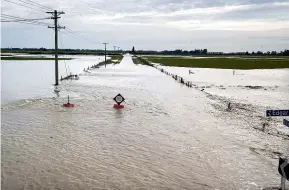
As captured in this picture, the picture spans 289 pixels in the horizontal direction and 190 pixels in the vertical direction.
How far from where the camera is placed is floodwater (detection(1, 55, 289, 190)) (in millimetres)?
10578

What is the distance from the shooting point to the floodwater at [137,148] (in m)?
10.6

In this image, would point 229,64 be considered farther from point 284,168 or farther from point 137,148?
point 284,168

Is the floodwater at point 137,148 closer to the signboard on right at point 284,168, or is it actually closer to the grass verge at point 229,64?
the signboard on right at point 284,168

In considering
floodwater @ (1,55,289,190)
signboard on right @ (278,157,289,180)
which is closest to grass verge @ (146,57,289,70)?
floodwater @ (1,55,289,190)

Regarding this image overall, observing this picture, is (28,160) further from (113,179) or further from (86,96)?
(86,96)

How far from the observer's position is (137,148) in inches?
556

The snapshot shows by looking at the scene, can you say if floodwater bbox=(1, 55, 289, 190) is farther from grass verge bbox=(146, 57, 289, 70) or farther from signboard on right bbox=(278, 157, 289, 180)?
grass verge bbox=(146, 57, 289, 70)

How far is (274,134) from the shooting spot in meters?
17.4

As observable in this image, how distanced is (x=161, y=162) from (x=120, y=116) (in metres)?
9.09

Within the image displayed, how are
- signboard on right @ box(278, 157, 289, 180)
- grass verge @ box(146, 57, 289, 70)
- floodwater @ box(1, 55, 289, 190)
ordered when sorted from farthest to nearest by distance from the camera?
grass verge @ box(146, 57, 289, 70), floodwater @ box(1, 55, 289, 190), signboard on right @ box(278, 157, 289, 180)

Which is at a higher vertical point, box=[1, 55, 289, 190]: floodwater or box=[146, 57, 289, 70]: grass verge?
box=[146, 57, 289, 70]: grass verge

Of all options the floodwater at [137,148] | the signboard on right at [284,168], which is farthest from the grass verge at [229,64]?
the signboard on right at [284,168]

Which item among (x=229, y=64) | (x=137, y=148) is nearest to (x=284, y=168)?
(x=137, y=148)

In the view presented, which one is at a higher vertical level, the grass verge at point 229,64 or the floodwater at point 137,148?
the grass verge at point 229,64
